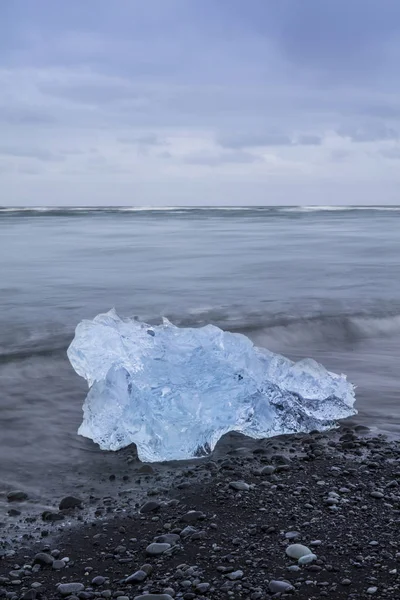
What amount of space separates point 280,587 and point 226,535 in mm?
589

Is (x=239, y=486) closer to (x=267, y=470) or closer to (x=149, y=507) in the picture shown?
(x=267, y=470)

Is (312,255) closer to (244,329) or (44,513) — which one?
(244,329)

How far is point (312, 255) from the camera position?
22734 millimetres

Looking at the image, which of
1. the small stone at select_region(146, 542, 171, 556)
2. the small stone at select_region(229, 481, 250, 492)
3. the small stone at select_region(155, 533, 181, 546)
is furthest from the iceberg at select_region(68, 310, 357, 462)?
the small stone at select_region(146, 542, 171, 556)

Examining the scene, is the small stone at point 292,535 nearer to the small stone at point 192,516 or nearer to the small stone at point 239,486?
the small stone at point 192,516

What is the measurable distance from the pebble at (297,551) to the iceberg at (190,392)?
1.60 meters

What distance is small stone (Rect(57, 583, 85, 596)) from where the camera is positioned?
323 centimetres

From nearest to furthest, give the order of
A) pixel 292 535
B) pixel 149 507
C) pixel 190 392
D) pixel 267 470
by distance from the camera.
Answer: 1. pixel 292 535
2. pixel 149 507
3. pixel 267 470
4. pixel 190 392

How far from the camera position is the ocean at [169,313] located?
5.52m

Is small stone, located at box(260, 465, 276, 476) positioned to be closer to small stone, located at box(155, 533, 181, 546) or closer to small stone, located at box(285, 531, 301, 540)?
small stone, located at box(285, 531, 301, 540)

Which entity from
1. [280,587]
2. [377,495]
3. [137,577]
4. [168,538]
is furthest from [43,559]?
[377,495]

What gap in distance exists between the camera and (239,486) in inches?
173

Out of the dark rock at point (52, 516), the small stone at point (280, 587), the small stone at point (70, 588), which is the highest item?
the small stone at point (280, 587)

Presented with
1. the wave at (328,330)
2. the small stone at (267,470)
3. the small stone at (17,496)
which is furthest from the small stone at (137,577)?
the wave at (328,330)
